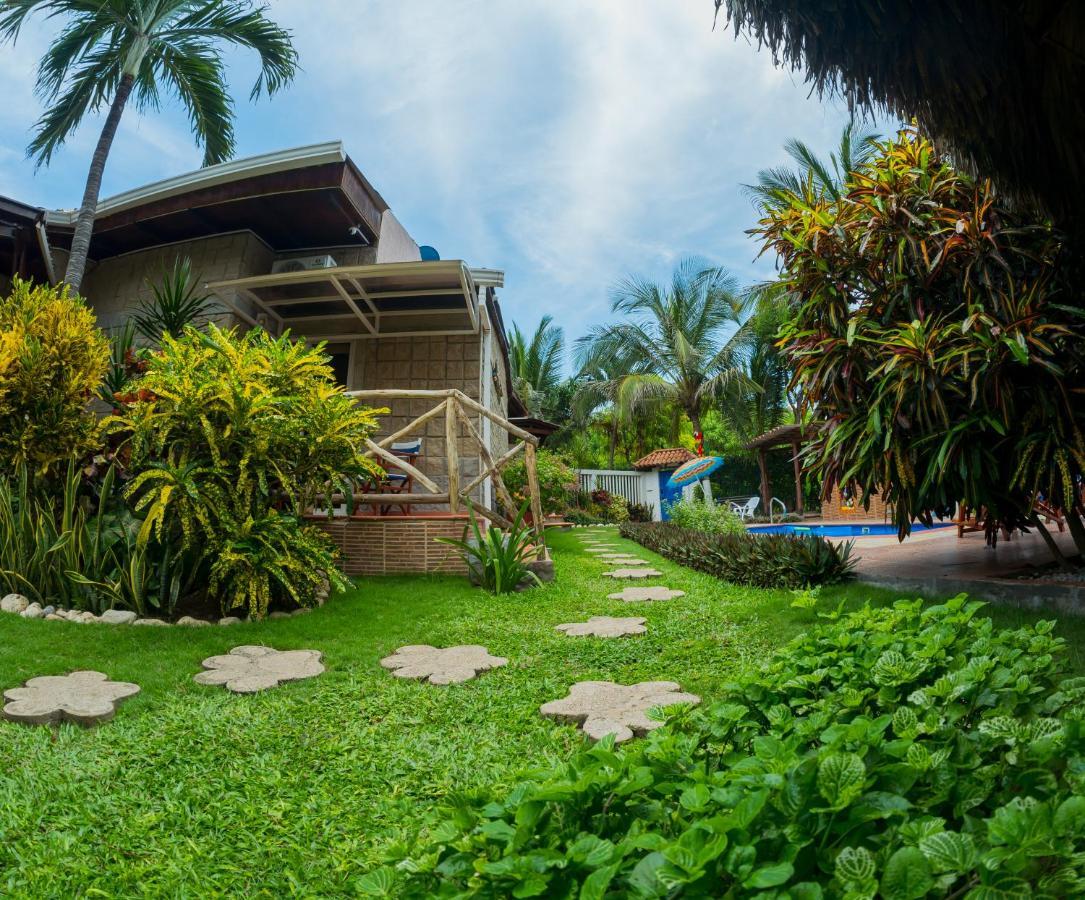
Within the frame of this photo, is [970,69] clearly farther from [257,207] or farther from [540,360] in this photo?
[540,360]

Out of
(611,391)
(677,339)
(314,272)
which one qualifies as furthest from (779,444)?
(314,272)

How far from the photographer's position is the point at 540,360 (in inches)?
1138

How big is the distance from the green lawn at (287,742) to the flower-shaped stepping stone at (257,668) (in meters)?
0.09

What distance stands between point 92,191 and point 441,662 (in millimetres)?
7280

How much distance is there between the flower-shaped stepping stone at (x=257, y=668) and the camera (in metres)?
3.30

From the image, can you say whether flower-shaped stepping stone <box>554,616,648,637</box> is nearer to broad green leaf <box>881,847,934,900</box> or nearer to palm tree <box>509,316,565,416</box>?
broad green leaf <box>881,847,934,900</box>

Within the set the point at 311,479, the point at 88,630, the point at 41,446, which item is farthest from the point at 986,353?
the point at 41,446

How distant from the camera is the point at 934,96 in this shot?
3.55 metres

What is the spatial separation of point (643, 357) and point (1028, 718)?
23.1 metres

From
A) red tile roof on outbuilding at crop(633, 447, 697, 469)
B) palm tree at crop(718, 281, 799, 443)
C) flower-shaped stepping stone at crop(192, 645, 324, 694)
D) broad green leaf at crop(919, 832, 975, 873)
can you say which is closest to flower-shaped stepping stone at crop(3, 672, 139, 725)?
flower-shaped stepping stone at crop(192, 645, 324, 694)

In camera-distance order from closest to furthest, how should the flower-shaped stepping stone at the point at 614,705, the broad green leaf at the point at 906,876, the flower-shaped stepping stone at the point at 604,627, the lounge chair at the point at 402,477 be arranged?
the broad green leaf at the point at 906,876
the flower-shaped stepping stone at the point at 614,705
the flower-shaped stepping stone at the point at 604,627
the lounge chair at the point at 402,477

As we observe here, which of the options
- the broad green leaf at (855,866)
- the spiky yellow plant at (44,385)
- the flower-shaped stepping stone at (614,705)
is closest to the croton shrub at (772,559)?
the flower-shaped stepping stone at (614,705)

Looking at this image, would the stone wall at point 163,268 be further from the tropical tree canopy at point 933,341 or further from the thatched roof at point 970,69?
the thatched roof at point 970,69

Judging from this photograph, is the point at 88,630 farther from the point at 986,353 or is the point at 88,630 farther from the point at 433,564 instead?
the point at 986,353
